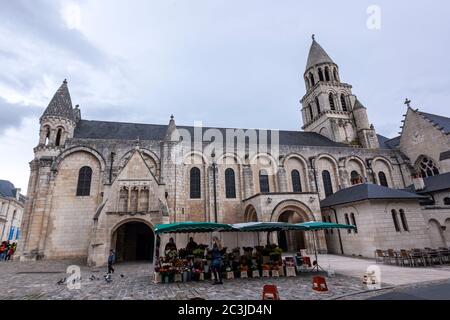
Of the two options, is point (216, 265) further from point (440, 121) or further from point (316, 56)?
point (316, 56)

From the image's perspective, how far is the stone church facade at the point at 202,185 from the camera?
16594mm

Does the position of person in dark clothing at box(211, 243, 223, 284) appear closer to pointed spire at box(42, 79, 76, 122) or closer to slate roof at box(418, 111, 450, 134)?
pointed spire at box(42, 79, 76, 122)

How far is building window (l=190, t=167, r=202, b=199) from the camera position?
22.5 meters

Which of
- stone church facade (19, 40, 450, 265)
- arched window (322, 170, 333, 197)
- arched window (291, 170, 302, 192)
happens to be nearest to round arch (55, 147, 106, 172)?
stone church facade (19, 40, 450, 265)

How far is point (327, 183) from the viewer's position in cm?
2539

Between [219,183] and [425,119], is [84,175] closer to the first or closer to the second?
[219,183]

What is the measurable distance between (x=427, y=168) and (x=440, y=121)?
5874 millimetres

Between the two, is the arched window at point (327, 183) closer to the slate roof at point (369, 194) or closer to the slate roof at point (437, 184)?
the slate roof at point (369, 194)

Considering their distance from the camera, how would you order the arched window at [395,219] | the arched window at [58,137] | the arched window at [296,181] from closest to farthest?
the arched window at [395,219], the arched window at [58,137], the arched window at [296,181]

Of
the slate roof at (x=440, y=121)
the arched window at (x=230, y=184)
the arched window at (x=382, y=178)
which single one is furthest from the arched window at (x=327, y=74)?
the arched window at (x=230, y=184)

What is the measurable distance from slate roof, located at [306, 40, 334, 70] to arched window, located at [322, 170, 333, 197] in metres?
19.5

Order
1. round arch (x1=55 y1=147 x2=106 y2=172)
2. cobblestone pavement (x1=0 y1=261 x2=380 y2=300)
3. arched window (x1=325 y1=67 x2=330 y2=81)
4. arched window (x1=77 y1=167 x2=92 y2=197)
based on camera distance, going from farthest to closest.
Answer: arched window (x1=325 y1=67 x2=330 y2=81) < round arch (x1=55 y1=147 x2=106 y2=172) < arched window (x1=77 y1=167 x2=92 y2=197) < cobblestone pavement (x1=0 y1=261 x2=380 y2=300)

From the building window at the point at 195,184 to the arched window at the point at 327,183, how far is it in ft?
44.6
